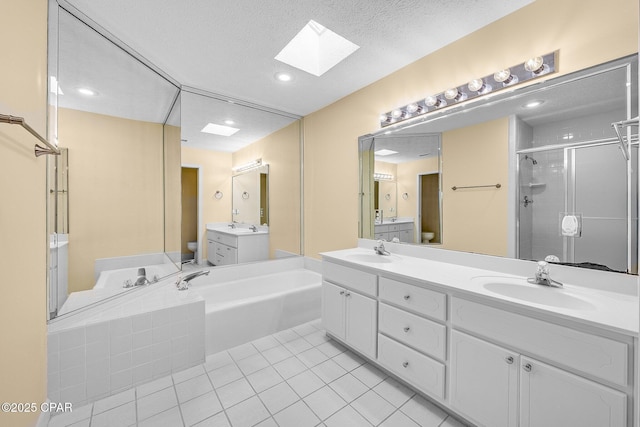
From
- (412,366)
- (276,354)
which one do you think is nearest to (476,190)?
(412,366)

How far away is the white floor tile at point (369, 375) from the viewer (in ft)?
5.59

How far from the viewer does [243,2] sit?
153cm

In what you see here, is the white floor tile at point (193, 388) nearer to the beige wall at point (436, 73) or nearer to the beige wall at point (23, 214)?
the beige wall at point (23, 214)

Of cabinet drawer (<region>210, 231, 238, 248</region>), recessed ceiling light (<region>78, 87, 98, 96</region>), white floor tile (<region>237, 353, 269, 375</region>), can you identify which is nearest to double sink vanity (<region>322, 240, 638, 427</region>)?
white floor tile (<region>237, 353, 269, 375</region>)

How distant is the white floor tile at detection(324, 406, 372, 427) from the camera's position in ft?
4.50

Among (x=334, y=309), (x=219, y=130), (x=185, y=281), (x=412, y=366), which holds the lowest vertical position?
(x=412, y=366)

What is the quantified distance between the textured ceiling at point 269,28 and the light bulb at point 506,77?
1.21 ft

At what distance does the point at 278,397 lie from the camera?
5.16 feet

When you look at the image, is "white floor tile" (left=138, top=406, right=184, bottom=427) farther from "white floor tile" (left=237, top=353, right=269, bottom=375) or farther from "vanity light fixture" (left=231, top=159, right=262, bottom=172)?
"vanity light fixture" (left=231, top=159, right=262, bottom=172)

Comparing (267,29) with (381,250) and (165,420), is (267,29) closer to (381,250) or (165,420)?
(381,250)

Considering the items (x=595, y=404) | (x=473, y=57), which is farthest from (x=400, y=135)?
(x=595, y=404)

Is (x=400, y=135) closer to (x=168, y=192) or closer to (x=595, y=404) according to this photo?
(x=595, y=404)

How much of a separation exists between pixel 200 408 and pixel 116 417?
1.47 feet

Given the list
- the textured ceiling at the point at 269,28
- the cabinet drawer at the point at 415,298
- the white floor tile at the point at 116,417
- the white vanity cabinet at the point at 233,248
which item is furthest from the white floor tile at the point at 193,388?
the textured ceiling at the point at 269,28
